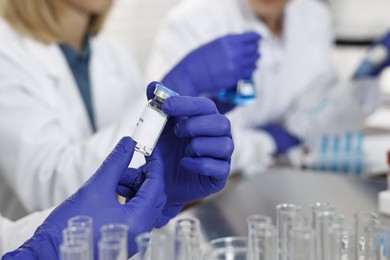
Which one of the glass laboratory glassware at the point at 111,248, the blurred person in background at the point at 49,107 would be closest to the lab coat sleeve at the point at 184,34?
the blurred person in background at the point at 49,107

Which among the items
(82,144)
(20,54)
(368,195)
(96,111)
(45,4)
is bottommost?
(368,195)

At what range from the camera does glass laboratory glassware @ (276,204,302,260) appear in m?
1.11

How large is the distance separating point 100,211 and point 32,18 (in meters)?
1.21

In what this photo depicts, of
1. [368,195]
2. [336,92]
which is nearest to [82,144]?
[368,195]

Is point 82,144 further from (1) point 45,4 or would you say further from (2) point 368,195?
(2) point 368,195

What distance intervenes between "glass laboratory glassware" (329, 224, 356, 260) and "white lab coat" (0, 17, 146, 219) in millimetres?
903

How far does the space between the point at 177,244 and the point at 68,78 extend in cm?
131

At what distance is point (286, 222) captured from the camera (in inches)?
44.2

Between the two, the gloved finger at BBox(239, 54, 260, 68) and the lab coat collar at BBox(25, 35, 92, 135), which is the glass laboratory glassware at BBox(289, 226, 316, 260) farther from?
the lab coat collar at BBox(25, 35, 92, 135)

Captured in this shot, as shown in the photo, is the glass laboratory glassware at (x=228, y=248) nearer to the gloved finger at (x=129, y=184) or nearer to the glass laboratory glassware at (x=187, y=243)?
the gloved finger at (x=129, y=184)

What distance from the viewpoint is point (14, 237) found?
4.54 feet

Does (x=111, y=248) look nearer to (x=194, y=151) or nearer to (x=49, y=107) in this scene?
(x=194, y=151)

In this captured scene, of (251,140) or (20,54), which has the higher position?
(20,54)

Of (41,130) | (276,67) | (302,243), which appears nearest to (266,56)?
(276,67)
